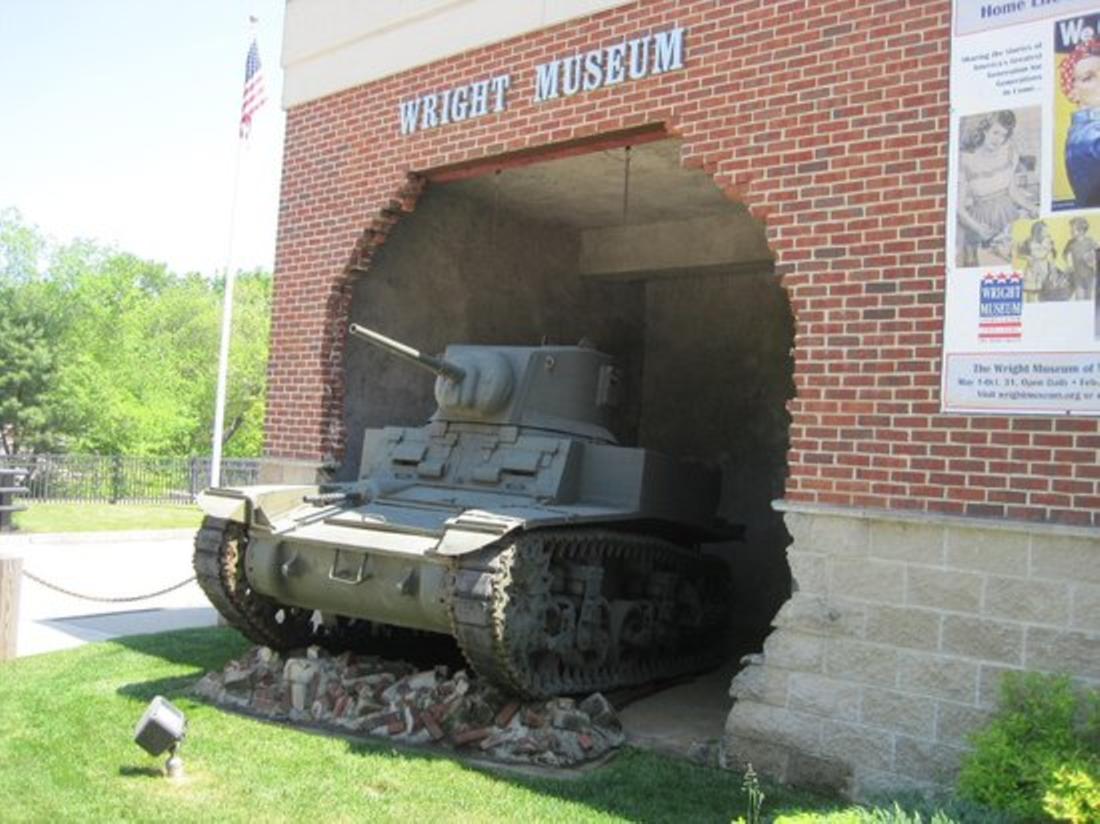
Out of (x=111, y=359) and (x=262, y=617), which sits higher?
(x=111, y=359)

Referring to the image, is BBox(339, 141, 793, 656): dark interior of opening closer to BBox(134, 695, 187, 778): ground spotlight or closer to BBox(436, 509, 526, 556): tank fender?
BBox(436, 509, 526, 556): tank fender

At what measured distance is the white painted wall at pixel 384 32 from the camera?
884cm

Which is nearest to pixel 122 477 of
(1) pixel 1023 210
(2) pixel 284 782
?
(2) pixel 284 782

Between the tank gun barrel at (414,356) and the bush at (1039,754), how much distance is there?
485 cm

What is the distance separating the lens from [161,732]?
20.2 feet

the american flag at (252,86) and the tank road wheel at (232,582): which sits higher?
the american flag at (252,86)

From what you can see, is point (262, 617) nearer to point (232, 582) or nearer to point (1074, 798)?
point (232, 582)

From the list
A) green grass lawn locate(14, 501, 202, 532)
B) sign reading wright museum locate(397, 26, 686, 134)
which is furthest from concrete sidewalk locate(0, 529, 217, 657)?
sign reading wright museum locate(397, 26, 686, 134)

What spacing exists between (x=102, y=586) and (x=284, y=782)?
895 cm

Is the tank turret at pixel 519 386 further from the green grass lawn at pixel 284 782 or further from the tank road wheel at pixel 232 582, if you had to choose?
the green grass lawn at pixel 284 782

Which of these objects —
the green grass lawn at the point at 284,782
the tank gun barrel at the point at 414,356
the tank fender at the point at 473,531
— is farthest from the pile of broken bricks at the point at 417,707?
the tank gun barrel at the point at 414,356

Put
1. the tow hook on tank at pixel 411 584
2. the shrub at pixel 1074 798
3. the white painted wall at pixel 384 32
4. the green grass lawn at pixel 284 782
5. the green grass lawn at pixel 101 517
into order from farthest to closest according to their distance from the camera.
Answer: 1. the green grass lawn at pixel 101 517
2. the white painted wall at pixel 384 32
3. the tow hook on tank at pixel 411 584
4. the green grass lawn at pixel 284 782
5. the shrub at pixel 1074 798

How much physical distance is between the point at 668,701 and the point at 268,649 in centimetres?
317

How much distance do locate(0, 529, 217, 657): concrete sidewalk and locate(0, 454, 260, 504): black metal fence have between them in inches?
247
